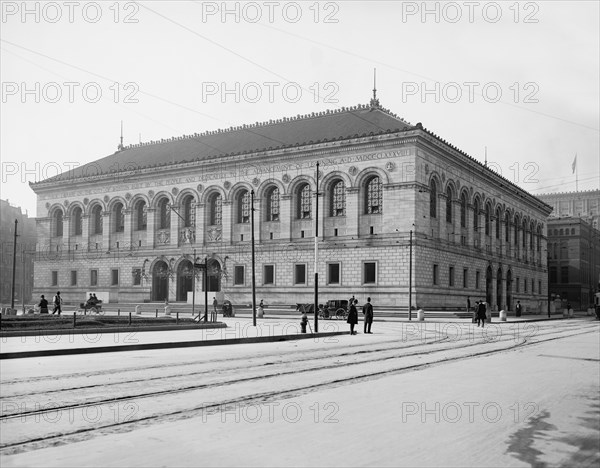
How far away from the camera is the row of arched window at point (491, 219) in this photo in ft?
178

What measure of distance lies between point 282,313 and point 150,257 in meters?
18.8

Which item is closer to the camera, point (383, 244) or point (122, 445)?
point (122, 445)

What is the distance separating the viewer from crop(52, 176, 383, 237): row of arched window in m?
53.2

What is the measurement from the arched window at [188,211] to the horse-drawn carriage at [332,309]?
55.0ft

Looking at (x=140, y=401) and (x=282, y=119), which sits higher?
(x=282, y=119)

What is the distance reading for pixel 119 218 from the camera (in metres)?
67.9

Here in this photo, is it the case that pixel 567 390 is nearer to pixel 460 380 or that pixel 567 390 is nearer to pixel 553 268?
pixel 460 380

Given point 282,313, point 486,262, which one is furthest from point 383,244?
point 486,262

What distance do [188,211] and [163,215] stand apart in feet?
10.2

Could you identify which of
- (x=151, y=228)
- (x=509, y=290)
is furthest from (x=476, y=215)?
(x=151, y=228)

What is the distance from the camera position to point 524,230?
76938mm

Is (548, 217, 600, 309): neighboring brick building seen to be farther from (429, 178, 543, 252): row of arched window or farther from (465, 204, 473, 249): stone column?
(465, 204, 473, 249): stone column

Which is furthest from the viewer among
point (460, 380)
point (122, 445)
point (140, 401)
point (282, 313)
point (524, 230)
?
point (524, 230)

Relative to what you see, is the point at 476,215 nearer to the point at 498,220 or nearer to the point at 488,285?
the point at 498,220
